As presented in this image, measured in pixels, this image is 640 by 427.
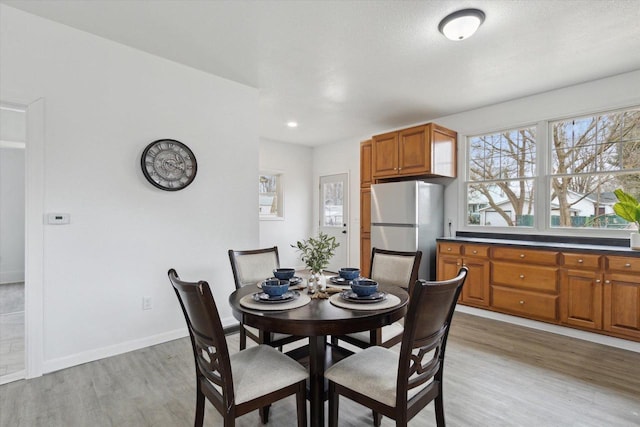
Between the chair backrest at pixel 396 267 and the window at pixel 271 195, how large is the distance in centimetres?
395

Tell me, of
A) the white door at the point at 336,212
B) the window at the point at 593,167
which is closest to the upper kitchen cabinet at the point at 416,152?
the window at the point at 593,167

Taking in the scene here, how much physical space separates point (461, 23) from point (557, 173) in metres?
2.42

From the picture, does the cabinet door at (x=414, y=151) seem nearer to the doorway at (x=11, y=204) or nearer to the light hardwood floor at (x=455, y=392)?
the light hardwood floor at (x=455, y=392)

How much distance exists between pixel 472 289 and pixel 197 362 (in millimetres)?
3319

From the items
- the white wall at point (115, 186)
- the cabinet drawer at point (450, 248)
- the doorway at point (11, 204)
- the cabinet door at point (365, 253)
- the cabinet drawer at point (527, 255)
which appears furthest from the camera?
the cabinet door at point (365, 253)

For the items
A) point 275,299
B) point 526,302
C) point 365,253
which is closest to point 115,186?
point 275,299

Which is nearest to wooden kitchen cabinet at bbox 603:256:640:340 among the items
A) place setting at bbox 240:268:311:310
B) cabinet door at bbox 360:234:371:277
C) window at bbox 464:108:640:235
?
window at bbox 464:108:640:235

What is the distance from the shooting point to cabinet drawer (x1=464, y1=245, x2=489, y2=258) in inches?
145

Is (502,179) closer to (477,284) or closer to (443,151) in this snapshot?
(443,151)

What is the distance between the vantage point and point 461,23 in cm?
228

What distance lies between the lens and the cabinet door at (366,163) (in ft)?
16.1

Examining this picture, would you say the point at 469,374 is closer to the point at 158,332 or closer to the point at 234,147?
the point at 158,332

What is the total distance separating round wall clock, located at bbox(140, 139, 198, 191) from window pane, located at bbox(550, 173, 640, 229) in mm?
4078

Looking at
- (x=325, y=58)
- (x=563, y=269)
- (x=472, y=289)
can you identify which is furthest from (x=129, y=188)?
(x=563, y=269)
